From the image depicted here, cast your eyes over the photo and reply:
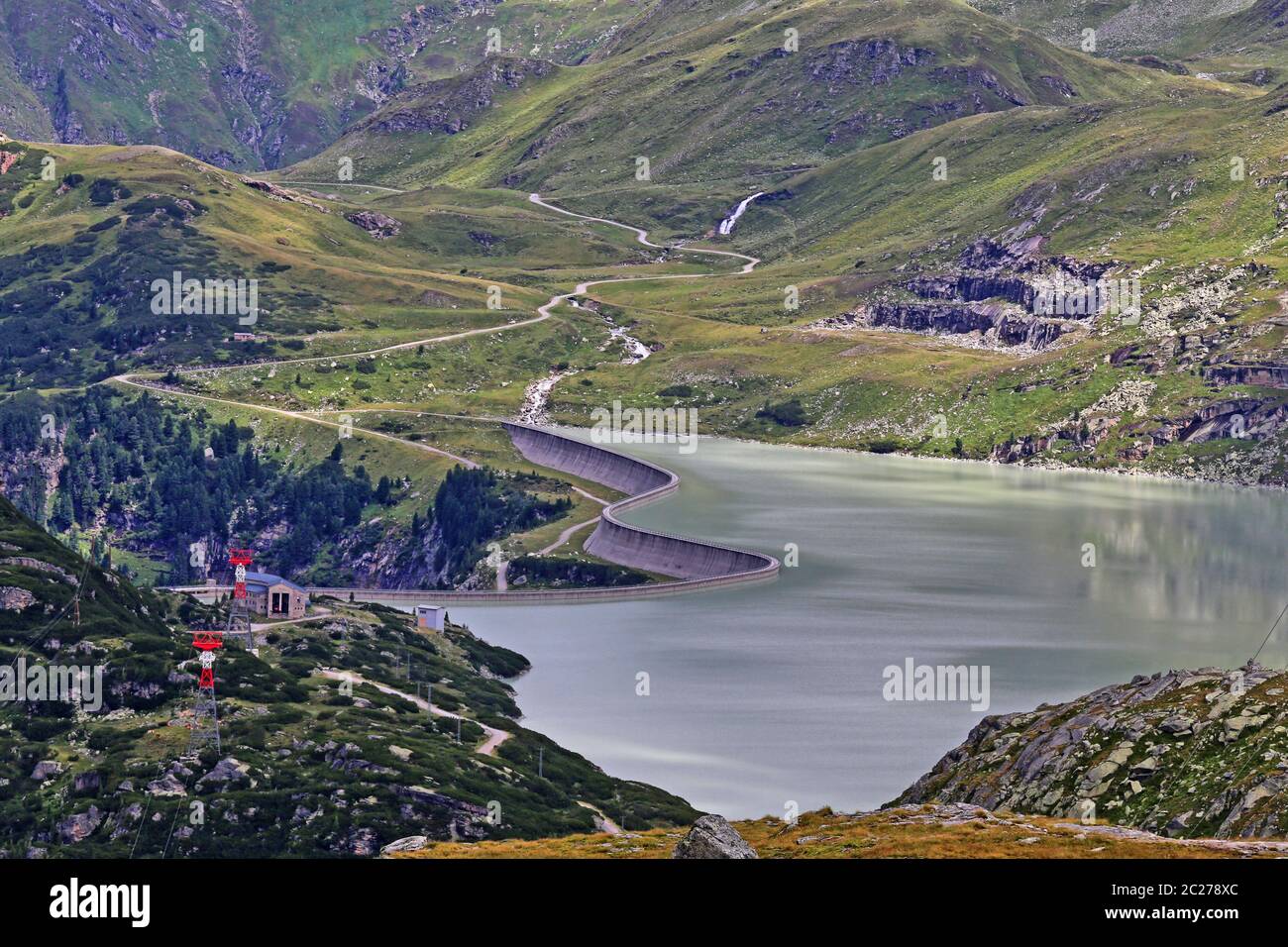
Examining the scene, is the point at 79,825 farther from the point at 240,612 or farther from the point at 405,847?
the point at 240,612

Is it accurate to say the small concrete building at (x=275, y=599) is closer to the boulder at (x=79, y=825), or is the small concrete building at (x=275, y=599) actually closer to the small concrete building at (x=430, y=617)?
the small concrete building at (x=430, y=617)

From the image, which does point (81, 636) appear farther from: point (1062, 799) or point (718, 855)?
point (718, 855)

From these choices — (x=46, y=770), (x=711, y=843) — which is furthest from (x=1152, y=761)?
(x=46, y=770)

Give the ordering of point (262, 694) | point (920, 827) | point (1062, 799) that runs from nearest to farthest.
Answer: point (920, 827) < point (1062, 799) < point (262, 694)
